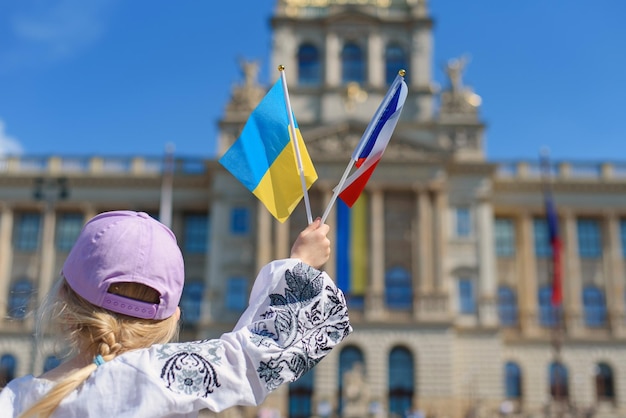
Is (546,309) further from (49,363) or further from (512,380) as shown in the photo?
(49,363)

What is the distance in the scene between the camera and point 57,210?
158 ft

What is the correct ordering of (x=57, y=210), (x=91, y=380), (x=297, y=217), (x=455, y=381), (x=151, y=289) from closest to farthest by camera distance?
(x=91, y=380), (x=151, y=289), (x=455, y=381), (x=297, y=217), (x=57, y=210)

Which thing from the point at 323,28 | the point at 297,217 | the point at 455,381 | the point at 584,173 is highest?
the point at 323,28

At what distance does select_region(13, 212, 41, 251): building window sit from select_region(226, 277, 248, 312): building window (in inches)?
494

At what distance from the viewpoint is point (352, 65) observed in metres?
49.1

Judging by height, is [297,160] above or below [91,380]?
above

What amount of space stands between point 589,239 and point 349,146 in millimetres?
15568

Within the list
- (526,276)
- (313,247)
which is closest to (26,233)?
(526,276)

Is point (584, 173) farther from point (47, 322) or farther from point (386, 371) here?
point (47, 322)

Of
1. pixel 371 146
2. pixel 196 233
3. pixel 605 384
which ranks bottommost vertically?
pixel 605 384

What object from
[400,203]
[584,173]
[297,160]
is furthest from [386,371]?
[297,160]

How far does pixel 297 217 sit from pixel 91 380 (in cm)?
4096

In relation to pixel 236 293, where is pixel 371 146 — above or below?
below

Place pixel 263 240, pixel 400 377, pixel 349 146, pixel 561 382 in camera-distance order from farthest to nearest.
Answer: pixel 561 382
pixel 349 146
pixel 263 240
pixel 400 377
